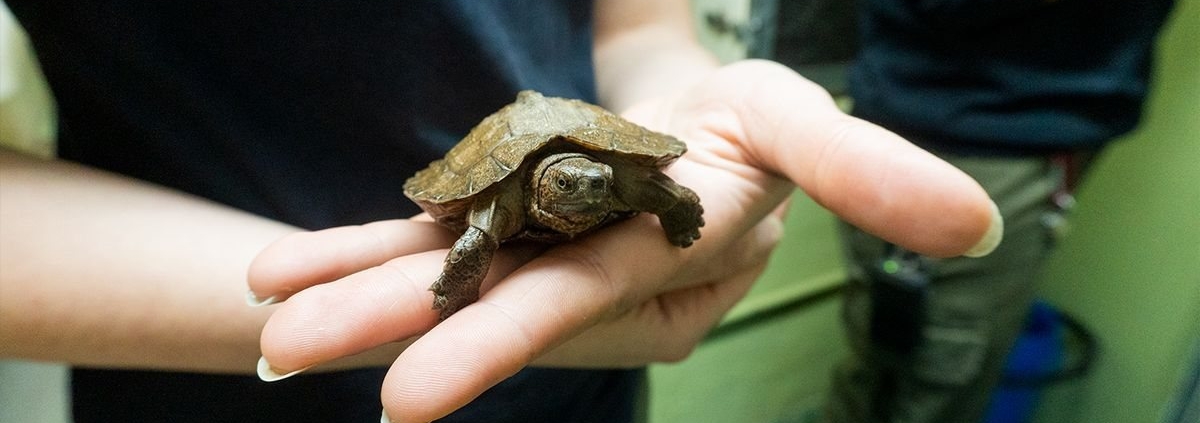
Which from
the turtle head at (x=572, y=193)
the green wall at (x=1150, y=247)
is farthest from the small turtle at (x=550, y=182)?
the green wall at (x=1150, y=247)

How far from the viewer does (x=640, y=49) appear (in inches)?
47.1

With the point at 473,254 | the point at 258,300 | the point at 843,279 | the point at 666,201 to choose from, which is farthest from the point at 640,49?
the point at 843,279

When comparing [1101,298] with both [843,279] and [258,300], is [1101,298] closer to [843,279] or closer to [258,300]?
[843,279]

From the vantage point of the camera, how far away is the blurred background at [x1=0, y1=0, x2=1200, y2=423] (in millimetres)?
768

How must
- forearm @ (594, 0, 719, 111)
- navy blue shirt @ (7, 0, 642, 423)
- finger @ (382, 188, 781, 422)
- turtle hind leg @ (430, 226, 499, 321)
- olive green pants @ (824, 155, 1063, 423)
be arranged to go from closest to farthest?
finger @ (382, 188, 781, 422), turtle hind leg @ (430, 226, 499, 321), navy blue shirt @ (7, 0, 642, 423), forearm @ (594, 0, 719, 111), olive green pants @ (824, 155, 1063, 423)

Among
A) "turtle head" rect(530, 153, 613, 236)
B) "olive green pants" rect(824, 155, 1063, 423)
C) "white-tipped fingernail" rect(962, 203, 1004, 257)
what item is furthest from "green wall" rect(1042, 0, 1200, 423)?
"turtle head" rect(530, 153, 613, 236)

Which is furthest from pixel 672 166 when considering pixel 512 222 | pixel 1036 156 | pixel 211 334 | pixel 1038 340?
pixel 1038 340

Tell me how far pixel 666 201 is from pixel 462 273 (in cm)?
23

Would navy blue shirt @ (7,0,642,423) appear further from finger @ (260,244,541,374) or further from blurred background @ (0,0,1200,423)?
→ finger @ (260,244,541,374)

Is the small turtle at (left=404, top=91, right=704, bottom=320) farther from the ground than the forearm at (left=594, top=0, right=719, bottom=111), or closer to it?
closer to it

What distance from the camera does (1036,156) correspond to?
1.30 m

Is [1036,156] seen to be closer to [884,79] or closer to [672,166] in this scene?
[884,79]

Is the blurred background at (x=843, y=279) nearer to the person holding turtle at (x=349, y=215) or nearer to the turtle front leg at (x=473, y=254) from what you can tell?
the person holding turtle at (x=349, y=215)

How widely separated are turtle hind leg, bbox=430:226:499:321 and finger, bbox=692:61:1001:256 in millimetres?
319
